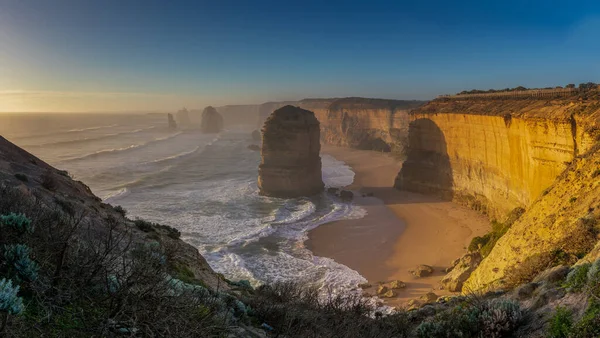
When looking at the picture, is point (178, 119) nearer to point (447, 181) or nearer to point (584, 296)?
point (447, 181)

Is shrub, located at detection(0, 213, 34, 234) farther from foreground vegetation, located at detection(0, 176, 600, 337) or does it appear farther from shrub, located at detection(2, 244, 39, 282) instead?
shrub, located at detection(2, 244, 39, 282)

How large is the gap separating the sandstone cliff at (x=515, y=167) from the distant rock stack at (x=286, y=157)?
1107 centimetres

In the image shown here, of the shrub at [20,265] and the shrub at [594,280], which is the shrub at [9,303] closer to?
the shrub at [20,265]

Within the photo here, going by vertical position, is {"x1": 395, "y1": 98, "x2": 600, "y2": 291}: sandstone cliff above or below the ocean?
above

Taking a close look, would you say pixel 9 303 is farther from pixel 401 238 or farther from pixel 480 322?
pixel 401 238

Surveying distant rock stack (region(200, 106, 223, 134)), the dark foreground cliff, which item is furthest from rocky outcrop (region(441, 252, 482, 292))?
distant rock stack (region(200, 106, 223, 134))

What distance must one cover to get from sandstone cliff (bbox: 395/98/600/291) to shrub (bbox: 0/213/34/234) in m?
10.6

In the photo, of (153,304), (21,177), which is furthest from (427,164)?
(153,304)

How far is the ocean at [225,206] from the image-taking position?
64.8 ft

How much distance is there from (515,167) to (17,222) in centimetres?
2582

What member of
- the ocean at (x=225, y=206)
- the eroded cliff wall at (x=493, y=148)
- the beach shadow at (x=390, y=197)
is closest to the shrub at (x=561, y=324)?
the ocean at (x=225, y=206)

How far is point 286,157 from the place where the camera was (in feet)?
124

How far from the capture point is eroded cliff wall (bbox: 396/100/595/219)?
17609 millimetres

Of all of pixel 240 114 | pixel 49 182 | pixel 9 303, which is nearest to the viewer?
pixel 9 303
